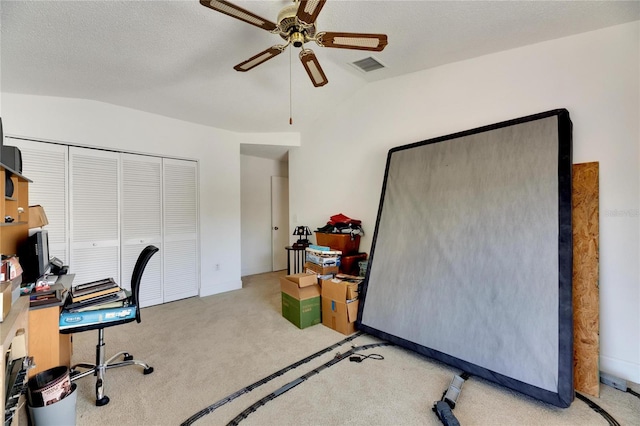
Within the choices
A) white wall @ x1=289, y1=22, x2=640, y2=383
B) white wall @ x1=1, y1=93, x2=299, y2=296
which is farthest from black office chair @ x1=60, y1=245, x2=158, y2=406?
white wall @ x1=289, y1=22, x2=640, y2=383

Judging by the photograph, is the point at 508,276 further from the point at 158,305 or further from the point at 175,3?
the point at 158,305

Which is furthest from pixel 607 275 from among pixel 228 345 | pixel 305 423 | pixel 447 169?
pixel 228 345

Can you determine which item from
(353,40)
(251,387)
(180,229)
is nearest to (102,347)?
(251,387)

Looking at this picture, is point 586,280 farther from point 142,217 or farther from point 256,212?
point 256,212

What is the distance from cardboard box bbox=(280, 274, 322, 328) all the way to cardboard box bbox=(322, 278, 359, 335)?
11cm

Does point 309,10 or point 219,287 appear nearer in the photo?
point 309,10

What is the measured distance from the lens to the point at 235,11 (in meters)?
1.56

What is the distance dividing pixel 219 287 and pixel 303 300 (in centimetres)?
197

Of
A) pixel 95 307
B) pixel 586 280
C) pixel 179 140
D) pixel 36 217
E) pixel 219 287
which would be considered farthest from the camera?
pixel 219 287

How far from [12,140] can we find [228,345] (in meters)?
3.04

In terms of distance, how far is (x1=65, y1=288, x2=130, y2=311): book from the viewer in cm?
185

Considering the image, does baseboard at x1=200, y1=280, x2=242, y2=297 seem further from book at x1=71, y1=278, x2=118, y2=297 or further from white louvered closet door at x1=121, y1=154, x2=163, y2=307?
book at x1=71, y1=278, x2=118, y2=297

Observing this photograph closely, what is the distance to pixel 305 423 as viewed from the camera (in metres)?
1.64

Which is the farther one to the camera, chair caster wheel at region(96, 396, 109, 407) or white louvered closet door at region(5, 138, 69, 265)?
white louvered closet door at region(5, 138, 69, 265)
